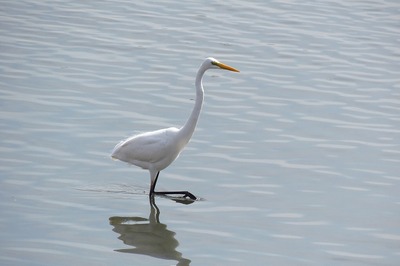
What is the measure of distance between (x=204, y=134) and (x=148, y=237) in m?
3.51

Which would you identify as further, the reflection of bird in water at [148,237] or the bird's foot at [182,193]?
the bird's foot at [182,193]

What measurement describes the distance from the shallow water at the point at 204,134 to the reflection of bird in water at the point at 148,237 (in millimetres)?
21

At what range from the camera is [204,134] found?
13445 mm

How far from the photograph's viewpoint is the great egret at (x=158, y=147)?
37.2 ft

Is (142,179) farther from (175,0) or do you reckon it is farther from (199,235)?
(175,0)

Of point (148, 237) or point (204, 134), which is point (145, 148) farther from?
point (204, 134)

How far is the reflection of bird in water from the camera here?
963 cm

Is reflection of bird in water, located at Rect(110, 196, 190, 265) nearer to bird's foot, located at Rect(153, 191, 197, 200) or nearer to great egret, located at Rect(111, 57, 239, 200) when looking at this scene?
bird's foot, located at Rect(153, 191, 197, 200)

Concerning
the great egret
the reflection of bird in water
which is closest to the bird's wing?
the great egret

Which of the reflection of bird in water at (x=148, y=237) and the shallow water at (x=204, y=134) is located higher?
the shallow water at (x=204, y=134)

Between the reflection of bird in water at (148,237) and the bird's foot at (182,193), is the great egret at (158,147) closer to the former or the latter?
the bird's foot at (182,193)

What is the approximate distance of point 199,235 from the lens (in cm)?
1008

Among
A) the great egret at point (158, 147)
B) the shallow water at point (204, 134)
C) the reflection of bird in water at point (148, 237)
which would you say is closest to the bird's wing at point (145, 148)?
the great egret at point (158, 147)

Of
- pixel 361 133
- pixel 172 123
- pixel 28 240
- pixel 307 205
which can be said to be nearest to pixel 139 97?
pixel 172 123
